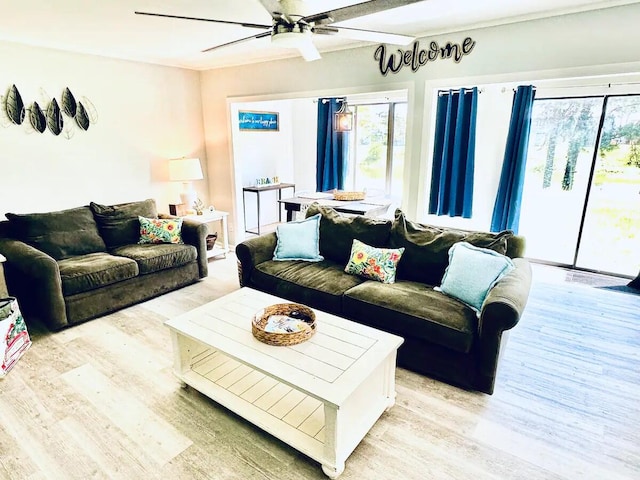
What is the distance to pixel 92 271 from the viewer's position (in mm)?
3281

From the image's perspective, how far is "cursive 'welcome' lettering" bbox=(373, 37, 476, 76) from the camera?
339 centimetres

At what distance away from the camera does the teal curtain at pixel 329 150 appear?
6.24m

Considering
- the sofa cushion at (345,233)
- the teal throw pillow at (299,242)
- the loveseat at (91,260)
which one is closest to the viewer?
the loveseat at (91,260)

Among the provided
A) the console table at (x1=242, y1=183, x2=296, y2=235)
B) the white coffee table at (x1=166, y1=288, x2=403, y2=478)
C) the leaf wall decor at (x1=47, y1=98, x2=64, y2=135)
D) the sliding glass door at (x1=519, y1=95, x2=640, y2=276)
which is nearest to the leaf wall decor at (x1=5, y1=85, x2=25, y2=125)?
the leaf wall decor at (x1=47, y1=98, x2=64, y2=135)

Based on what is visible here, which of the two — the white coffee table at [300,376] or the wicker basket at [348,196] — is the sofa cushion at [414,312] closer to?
the white coffee table at [300,376]

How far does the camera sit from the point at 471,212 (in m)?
5.23

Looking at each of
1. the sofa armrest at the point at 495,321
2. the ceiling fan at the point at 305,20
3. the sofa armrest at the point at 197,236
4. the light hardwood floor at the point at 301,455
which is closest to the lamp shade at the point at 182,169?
the sofa armrest at the point at 197,236

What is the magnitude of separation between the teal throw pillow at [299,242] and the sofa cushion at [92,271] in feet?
4.54

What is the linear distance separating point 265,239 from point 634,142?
4.33 meters

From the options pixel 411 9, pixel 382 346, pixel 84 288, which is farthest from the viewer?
pixel 84 288

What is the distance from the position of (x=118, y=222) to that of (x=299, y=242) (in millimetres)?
2000

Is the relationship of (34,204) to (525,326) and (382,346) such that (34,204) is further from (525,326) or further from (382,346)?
(525,326)

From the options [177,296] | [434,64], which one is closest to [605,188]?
[434,64]

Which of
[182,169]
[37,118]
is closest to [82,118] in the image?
[37,118]
